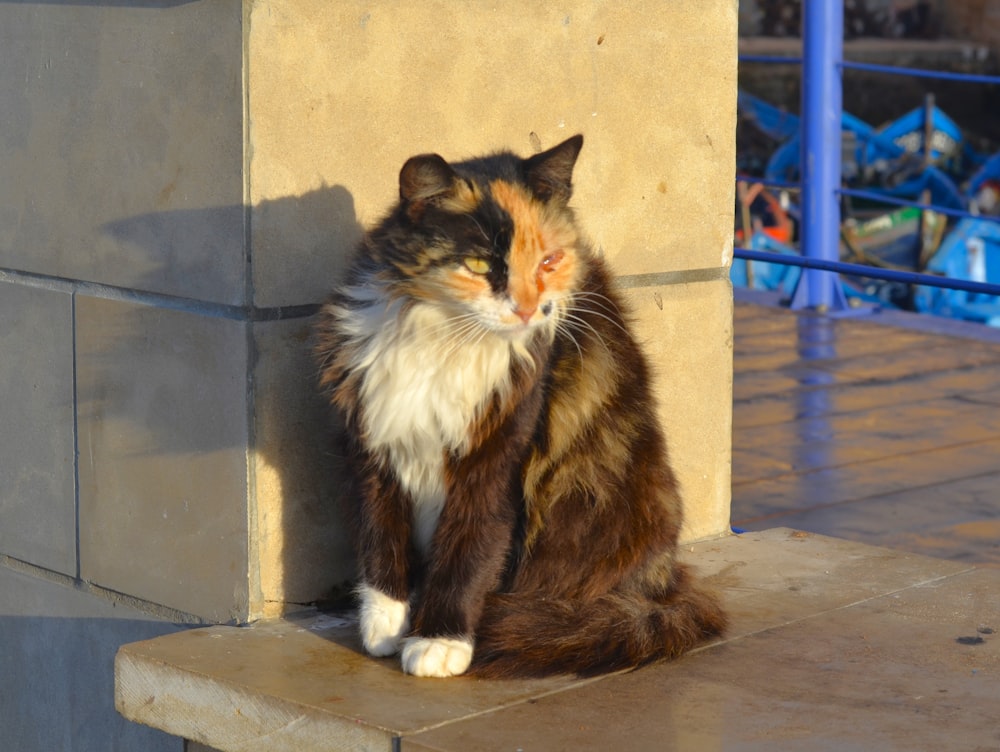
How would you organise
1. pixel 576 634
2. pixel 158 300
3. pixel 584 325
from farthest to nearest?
pixel 158 300 < pixel 584 325 < pixel 576 634

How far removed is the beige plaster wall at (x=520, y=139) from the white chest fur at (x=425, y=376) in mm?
302

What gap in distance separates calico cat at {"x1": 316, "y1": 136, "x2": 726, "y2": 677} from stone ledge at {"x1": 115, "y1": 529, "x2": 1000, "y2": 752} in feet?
0.27

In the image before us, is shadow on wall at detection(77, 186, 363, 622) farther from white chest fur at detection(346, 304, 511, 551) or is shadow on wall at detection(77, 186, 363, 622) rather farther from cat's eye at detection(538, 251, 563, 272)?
cat's eye at detection(538, 251, 563, 272)

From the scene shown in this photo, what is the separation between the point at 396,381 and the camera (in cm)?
233

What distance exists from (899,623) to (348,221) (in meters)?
1.31

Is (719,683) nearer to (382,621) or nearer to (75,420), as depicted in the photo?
(382,621)

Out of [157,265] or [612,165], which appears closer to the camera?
[157,265]

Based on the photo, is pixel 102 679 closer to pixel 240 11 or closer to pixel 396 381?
pixel 396 381

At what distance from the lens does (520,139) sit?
9.32 feet

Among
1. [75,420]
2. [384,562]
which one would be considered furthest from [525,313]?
[75,420]

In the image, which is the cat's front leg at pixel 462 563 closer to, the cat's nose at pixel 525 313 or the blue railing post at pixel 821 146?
the cat's nose at pixel 525 313

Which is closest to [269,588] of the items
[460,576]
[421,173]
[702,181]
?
[460,576]

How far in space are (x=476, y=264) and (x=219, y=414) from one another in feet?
2.11

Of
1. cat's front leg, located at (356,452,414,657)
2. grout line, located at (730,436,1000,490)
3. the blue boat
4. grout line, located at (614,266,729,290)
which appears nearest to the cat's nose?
cat's front leg, located at (356,452,414,657)
